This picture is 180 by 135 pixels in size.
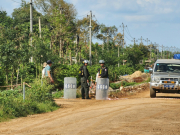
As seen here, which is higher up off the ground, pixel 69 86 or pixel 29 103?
pixel 69 86

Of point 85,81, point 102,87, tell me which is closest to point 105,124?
point 102,87

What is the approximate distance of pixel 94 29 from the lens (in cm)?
7044

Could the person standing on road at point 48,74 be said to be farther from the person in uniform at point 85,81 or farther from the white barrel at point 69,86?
the person in uniform at point 85,81

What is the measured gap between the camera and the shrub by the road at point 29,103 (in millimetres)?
10172

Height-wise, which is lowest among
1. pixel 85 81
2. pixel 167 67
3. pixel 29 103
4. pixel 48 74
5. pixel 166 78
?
pixel 29 103

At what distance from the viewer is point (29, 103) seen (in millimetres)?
11273

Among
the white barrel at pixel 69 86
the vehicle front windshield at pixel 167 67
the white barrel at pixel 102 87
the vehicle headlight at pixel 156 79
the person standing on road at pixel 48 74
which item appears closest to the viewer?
the person standing on road at pixel 48 74

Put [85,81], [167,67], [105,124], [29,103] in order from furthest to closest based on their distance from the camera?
[167,67] → [85,81] → [29,103] → [105,124]

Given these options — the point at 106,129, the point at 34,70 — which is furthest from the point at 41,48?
the point at 106,129

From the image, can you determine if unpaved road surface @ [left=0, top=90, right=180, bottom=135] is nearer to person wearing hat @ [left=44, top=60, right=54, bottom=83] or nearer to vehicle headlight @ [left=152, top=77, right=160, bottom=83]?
person wearing hat @ [left=44, top=60, right=54, bottom=83]

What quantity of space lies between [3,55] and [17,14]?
42767 millimetres

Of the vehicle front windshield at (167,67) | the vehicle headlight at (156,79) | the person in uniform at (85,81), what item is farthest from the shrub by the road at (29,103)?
the vehicle front windshield at (167,67)

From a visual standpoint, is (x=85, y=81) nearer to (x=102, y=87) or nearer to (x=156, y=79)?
(x=102, y=87)

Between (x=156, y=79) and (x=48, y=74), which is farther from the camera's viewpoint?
(x=156, y=79)
